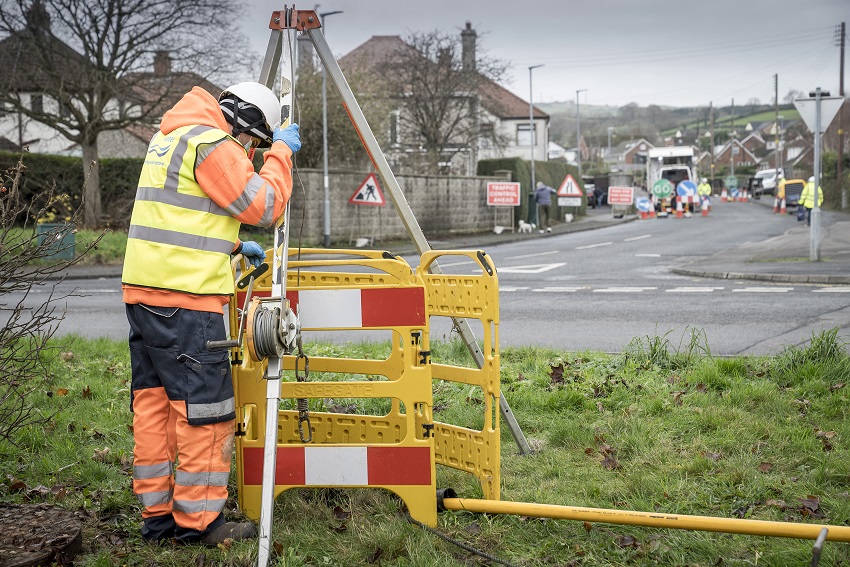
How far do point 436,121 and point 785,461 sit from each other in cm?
3342

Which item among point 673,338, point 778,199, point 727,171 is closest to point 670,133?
point 727,171

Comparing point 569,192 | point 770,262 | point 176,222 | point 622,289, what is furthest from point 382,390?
point 569,192

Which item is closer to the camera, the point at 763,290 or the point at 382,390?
the point at 382,390

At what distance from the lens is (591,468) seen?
4539mm

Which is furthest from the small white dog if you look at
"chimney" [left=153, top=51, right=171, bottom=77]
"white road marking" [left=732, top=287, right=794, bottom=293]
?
"white road marking" [left=732, top=287, right=794, bottom=293]

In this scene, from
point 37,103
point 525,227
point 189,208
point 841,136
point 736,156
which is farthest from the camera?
point 736,156

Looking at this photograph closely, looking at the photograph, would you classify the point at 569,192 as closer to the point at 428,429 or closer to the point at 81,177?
the point at 81,177

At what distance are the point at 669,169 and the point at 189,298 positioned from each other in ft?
149

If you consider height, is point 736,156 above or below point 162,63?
above

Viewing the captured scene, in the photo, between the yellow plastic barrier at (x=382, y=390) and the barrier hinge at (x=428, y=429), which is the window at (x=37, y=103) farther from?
the barrier hinge at (x=428, y=429)

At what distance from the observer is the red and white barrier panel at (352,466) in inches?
150

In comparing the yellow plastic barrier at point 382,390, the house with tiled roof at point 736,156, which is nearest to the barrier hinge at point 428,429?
the yellow plastic barrier at point 382,390

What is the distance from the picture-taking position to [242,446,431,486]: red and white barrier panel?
381cm

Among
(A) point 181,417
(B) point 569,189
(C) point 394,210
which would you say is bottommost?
(A) point 181,417
